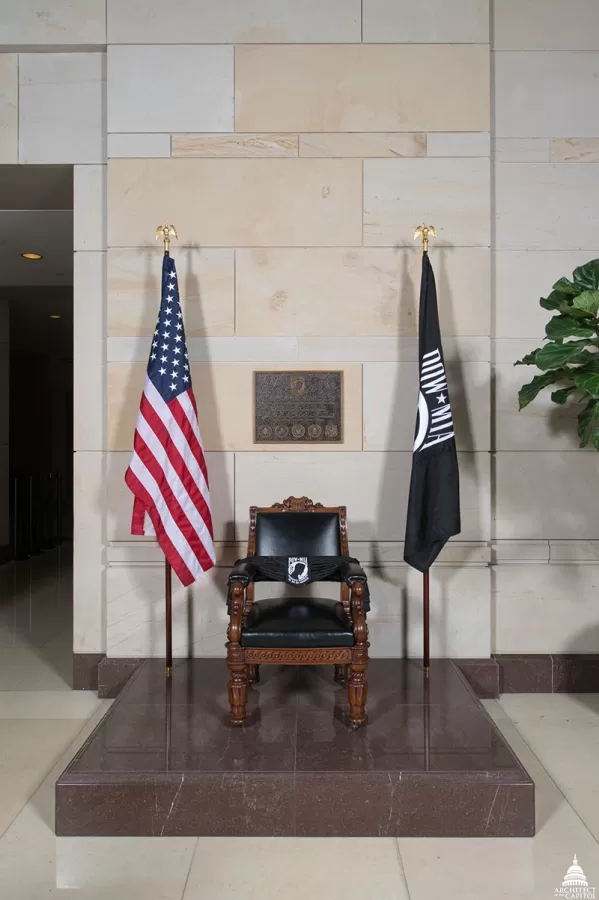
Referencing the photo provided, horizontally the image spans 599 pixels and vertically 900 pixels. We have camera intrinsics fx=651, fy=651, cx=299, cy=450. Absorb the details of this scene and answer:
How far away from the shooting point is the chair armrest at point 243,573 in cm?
289

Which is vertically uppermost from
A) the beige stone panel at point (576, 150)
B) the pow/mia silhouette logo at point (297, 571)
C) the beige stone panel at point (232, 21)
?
the beige stone panel at point (232, 21)

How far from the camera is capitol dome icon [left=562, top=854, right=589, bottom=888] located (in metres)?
2.10

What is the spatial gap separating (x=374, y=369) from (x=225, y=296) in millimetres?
976

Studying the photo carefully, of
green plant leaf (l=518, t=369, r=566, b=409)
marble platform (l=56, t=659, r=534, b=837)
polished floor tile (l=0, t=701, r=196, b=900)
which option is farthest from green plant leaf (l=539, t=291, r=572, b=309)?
polished floor tile (l=0, t=701, r=196, b=900)

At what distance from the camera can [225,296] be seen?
3.83 metres

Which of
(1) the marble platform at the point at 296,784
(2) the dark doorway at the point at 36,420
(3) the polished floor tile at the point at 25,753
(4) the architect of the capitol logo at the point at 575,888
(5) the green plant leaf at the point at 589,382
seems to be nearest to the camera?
(4) the architect of the capitol logo at the point at 575,888

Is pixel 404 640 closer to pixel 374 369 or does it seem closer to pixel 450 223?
pixel 374 369

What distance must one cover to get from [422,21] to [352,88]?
1.88ft

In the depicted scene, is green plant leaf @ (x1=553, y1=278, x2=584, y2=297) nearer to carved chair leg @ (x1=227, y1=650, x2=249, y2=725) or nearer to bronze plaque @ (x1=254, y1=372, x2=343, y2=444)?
bronze plaque @ (x1=254, y1=372, x2=343, y2=444)

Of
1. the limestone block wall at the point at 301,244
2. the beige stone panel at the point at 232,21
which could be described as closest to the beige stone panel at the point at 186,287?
the limestone block wall at the point at 301,244

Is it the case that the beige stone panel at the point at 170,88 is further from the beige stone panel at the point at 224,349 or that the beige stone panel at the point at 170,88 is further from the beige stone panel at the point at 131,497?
the beige stone panel at the point at 131,497

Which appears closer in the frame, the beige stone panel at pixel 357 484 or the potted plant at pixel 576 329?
the potted plant at pixel 576 329

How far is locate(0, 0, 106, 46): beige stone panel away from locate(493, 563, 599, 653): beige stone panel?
161 inches

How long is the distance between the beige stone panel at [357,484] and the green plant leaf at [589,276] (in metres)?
1.12
